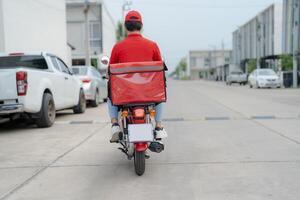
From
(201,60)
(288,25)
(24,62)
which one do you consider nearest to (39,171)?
(24,62)

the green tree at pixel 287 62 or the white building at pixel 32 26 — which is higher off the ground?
the white building at pixel 32 26

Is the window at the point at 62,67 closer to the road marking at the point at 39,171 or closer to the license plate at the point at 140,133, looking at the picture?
the road marking at the point at 39,171

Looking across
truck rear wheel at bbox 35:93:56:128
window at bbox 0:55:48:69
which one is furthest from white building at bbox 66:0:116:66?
truck rear wheel at bbox 35:93:56:128

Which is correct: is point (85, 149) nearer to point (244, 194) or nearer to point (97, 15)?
point (244, 194)

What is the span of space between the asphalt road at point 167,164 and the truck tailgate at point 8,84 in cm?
87

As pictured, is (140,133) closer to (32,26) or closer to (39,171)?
(39,171)

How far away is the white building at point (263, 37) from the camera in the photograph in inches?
2174

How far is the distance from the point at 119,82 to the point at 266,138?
12.2 ft

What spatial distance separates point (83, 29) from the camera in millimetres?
48062

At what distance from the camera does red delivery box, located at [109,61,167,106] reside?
5.52 metres

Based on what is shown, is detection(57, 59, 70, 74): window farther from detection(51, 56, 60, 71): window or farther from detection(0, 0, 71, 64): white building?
detection(0, 0, 71, 64): white building

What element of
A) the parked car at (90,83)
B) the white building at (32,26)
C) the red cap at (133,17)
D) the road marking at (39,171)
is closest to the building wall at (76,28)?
the white building at (32,26)

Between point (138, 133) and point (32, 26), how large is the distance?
55.2 feet

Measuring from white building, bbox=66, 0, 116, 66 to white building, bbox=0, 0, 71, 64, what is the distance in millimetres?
20031
